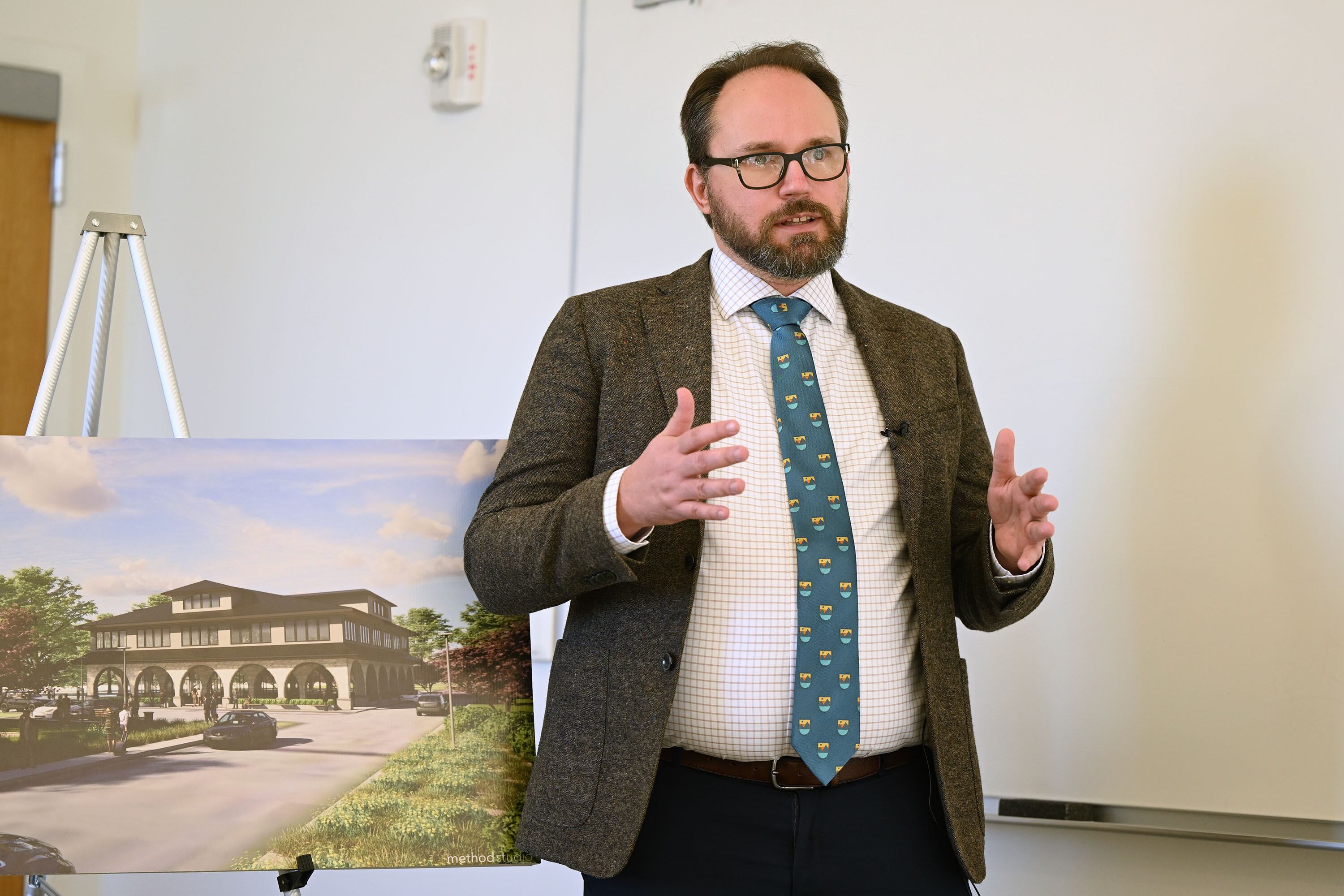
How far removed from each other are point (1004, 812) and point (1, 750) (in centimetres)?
162

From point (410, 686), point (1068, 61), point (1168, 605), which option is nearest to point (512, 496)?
A: point (410, 686)

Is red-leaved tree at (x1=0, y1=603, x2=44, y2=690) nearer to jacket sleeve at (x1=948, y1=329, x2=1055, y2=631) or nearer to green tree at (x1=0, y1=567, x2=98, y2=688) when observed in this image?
green tree at (x1=0, y1=567, x2=98, y2=688)

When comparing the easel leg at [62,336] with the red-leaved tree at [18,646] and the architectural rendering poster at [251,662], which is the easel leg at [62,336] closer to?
the architectural rendering poster at [251,662]

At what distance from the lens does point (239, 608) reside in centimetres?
170

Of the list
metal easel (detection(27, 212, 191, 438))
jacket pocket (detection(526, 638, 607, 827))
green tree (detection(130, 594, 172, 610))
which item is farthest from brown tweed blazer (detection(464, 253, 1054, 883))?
metal easel (detection(27, 212, 191, 438))

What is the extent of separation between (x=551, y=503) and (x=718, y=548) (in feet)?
0.74

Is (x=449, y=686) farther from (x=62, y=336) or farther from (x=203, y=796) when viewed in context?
(x=62, y=336)

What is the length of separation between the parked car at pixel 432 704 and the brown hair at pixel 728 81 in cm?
82

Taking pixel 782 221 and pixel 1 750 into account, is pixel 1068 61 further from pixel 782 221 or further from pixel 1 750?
pixel 1 750

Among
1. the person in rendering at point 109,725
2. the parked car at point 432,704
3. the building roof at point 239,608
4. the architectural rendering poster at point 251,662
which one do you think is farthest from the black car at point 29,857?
the parked car at point 432,704

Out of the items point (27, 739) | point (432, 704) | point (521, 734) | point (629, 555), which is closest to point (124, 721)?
point (27, 739)

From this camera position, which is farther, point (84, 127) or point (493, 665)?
point (84, 127)

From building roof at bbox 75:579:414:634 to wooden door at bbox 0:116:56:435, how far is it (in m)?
1.94

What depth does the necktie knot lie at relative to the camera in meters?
1.63
